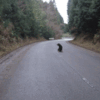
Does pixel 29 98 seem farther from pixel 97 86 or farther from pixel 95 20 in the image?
pixel 95 20

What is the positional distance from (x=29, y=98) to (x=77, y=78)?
2.56 meters

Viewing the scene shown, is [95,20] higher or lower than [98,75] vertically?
higher

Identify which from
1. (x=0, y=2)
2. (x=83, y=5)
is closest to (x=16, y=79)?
(x=0, y=2)

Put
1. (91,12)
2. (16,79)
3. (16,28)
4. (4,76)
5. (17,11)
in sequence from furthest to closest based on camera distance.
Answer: (16,28) → (17,11) → (91,12) → (4,76) → (16,79)

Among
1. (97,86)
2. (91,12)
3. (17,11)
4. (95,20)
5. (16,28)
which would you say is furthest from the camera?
(16,28)

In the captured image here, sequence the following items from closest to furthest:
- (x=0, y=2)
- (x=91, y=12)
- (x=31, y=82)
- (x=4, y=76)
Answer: (x=31, y=82)
(x=4, y=76)
(x=0, y=2)
(x=91, y=12)

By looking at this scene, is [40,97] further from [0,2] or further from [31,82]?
[0,2]

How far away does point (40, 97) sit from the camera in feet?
14.0

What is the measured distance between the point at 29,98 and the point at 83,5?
17877 millimetres

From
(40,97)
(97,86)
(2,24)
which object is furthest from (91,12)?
(40,97)

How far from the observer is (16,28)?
24578 mm

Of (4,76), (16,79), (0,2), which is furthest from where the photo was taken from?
(0,2)

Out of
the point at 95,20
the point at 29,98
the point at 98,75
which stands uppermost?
the point at 95,20

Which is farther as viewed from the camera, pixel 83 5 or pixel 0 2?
pixel 83 5
